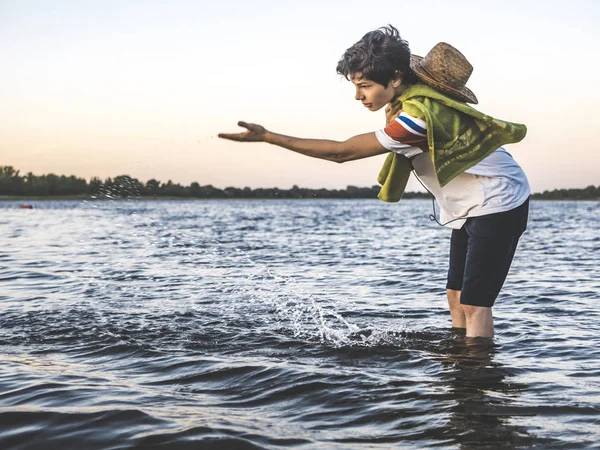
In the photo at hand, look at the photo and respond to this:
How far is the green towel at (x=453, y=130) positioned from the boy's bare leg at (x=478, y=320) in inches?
43.5

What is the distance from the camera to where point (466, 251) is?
215 inches

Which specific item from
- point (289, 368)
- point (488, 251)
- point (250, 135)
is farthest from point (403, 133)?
point (289, 368)

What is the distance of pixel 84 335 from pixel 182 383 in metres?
2.26

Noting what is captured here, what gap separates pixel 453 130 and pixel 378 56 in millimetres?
695

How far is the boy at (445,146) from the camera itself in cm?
432

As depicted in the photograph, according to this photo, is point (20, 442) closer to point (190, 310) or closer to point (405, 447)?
point (405, 447)

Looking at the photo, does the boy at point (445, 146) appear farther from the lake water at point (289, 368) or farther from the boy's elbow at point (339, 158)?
the lake water at point (289, 368)

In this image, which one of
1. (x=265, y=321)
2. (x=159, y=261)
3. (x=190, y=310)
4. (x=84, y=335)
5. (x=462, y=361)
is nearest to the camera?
(x=462, y=361)

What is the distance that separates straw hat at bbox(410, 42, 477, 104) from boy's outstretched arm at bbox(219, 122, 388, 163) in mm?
627

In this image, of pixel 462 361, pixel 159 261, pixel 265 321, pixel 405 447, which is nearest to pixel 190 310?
pixel 265 321

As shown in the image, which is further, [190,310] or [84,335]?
[190,310]

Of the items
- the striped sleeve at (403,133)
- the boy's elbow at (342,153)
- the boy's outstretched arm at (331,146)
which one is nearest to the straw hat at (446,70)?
the striped sleeve at (403,133)

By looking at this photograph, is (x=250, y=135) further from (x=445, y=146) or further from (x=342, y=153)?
(x=445, y=146)

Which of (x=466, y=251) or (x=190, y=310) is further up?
(x=466, y=251)
